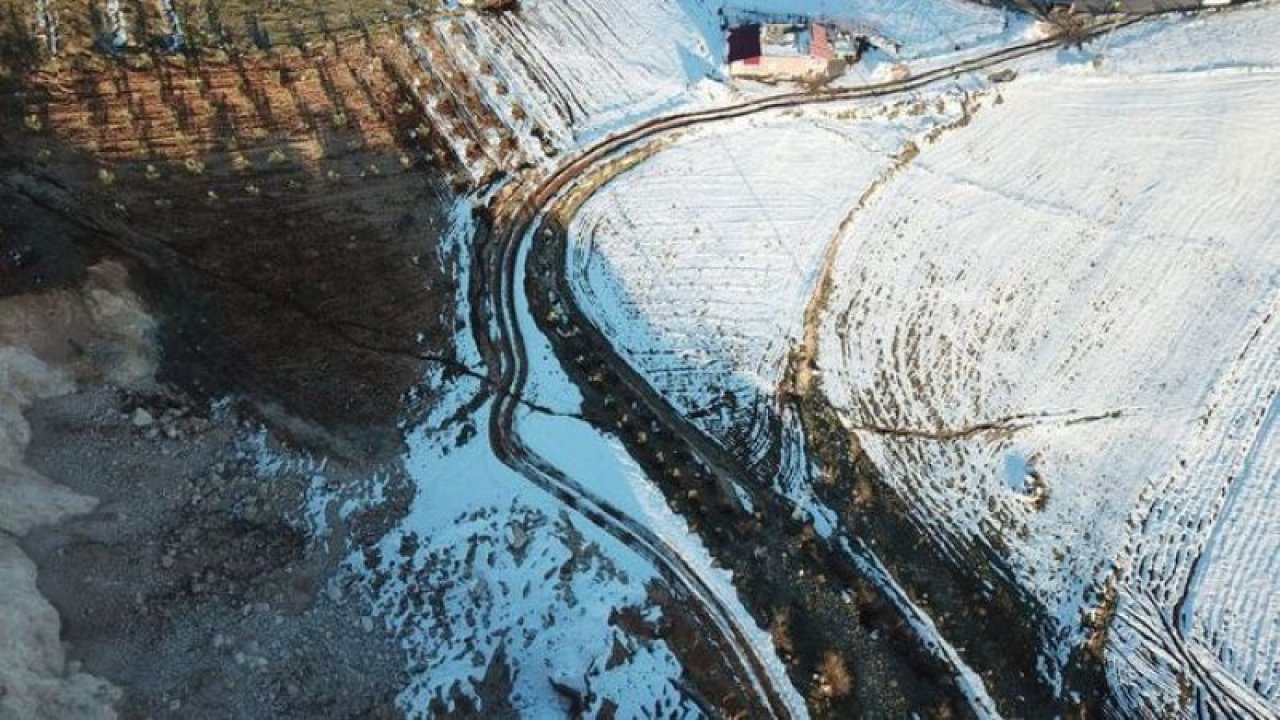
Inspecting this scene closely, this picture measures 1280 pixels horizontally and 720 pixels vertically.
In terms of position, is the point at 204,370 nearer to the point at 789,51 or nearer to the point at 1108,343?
the point at 789,51

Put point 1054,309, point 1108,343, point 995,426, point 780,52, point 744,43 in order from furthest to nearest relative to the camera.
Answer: point 744,43 < point 780,52 < point 1054,309 < point 1108,343 < point 995,426

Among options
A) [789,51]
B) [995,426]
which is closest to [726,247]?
[789,51]

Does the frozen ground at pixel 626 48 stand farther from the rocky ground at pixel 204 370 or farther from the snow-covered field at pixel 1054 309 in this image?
the rocky ground at pixel 204 370

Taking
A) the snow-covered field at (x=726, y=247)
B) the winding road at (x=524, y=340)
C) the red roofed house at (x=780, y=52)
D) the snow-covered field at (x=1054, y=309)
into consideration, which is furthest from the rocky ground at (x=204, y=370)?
the red roofed house at (x=780, y=52)

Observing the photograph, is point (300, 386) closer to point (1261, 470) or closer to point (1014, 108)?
point (1014, 108)

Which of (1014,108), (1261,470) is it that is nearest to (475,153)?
(1014,108)

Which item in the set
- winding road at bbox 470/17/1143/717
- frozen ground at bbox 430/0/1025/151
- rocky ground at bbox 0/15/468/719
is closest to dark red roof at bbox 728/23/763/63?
frozen ground at bbox 430/0/1025/151
